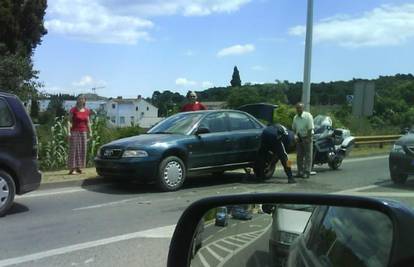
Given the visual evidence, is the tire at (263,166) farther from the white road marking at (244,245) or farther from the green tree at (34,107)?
the green tree at (34,107)

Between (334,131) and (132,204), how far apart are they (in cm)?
834

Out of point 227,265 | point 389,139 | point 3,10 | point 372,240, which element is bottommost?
point 389,139

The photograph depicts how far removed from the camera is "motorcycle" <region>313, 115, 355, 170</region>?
53.7 ft

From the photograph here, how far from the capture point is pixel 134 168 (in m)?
11.8

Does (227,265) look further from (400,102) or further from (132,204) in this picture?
(400,102)

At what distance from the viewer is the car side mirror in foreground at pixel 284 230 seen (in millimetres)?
1960

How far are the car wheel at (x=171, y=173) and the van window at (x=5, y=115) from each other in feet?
11.3

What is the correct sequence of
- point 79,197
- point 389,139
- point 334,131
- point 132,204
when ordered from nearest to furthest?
point 132,204, point 79,197, point 334,131, point 389,139

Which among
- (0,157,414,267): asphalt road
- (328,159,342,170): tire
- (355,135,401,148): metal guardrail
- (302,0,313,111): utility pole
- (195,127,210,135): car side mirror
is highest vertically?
(302,0,313,111): utility pole

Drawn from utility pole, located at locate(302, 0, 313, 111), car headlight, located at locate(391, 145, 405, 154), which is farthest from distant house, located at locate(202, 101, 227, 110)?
car headlight, located at locate(391, 145, 405, 154)

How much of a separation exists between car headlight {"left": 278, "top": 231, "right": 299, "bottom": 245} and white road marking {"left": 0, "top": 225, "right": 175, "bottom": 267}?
4716 millimetres

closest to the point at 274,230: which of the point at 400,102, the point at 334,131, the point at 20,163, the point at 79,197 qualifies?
the point at 20,163

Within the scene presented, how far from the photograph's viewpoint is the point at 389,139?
2817 cm

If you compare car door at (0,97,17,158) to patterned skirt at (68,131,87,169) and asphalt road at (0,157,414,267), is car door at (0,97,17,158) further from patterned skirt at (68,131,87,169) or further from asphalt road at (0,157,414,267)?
patterned skirt at (68,131,87,169)
